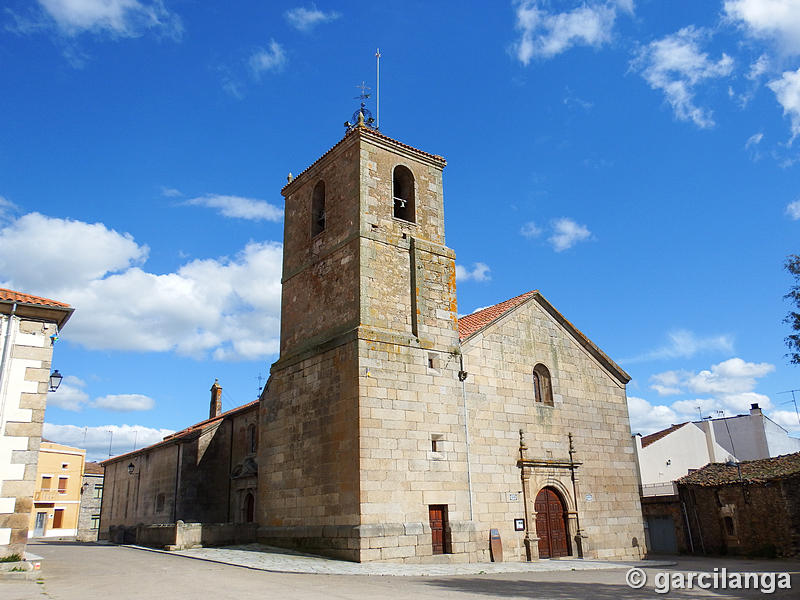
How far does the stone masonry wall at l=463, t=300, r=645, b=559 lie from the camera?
56.7ft

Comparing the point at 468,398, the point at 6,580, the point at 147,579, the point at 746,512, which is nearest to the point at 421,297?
the point at 468,398

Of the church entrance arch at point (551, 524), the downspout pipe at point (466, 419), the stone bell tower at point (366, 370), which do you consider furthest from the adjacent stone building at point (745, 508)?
the stone bell tower at point (366, 370)

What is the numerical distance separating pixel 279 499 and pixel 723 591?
11091mm

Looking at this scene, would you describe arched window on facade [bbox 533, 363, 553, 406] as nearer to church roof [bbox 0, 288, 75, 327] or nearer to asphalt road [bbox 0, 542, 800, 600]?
asphalt road [bbox 0, 542, 800, 600]

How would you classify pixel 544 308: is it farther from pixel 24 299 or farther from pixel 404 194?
pixel 24 299

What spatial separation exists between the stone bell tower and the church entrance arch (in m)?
3.00

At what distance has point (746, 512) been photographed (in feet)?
73.2

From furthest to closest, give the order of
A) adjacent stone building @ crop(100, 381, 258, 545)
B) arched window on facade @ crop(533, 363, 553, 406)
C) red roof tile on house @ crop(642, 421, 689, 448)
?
red roof tile on house @ crop(642, 421, 689, 448), adjacent stone building @ crop(100, 381, 258, 545), arched window on facade @ crop(533, 363, 553, 406)

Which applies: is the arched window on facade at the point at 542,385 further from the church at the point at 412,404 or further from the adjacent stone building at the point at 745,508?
the adjacent stone building at the point at 745,508

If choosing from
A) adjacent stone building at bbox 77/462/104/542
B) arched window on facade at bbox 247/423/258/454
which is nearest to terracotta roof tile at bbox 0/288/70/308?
arched window on facade at bbox 247/423/258/454

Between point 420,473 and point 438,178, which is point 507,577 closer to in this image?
point 420,473

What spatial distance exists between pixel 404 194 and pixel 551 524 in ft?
34.7

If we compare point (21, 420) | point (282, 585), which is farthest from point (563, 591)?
point (21, 420)

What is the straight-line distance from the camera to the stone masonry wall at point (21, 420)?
10.9 m
